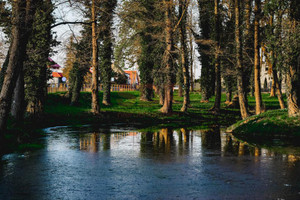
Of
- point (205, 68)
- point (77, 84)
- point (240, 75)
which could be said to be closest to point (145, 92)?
point (205, 68)

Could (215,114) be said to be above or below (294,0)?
below

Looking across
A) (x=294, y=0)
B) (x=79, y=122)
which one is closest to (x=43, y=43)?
(x=79, y=122)

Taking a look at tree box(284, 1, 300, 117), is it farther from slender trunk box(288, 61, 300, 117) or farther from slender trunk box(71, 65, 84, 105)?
slender trunk box(71, 65, 84, 105)

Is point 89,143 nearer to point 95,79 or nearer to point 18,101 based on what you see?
point 18,101

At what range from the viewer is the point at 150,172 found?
8703mm

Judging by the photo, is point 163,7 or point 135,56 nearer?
point 163,7

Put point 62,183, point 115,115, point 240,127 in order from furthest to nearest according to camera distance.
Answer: point 115,115 < point 240,127 < point 62,183

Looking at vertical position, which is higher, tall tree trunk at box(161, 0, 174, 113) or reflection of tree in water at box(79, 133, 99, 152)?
tall tree trunk at box(161, 0, 174, 113)

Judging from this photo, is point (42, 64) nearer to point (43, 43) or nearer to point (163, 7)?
point (43, 43)

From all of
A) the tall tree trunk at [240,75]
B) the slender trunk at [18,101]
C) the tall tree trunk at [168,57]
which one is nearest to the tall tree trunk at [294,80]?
the tall tree trunk at [240,75]

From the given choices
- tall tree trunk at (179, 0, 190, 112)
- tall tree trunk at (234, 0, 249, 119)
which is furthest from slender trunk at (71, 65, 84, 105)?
tall tree trunk at (234, 0, 249, 119)

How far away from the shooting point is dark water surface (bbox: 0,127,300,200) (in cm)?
682

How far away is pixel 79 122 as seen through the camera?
24109 mm

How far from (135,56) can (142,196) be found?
34.5 meters
